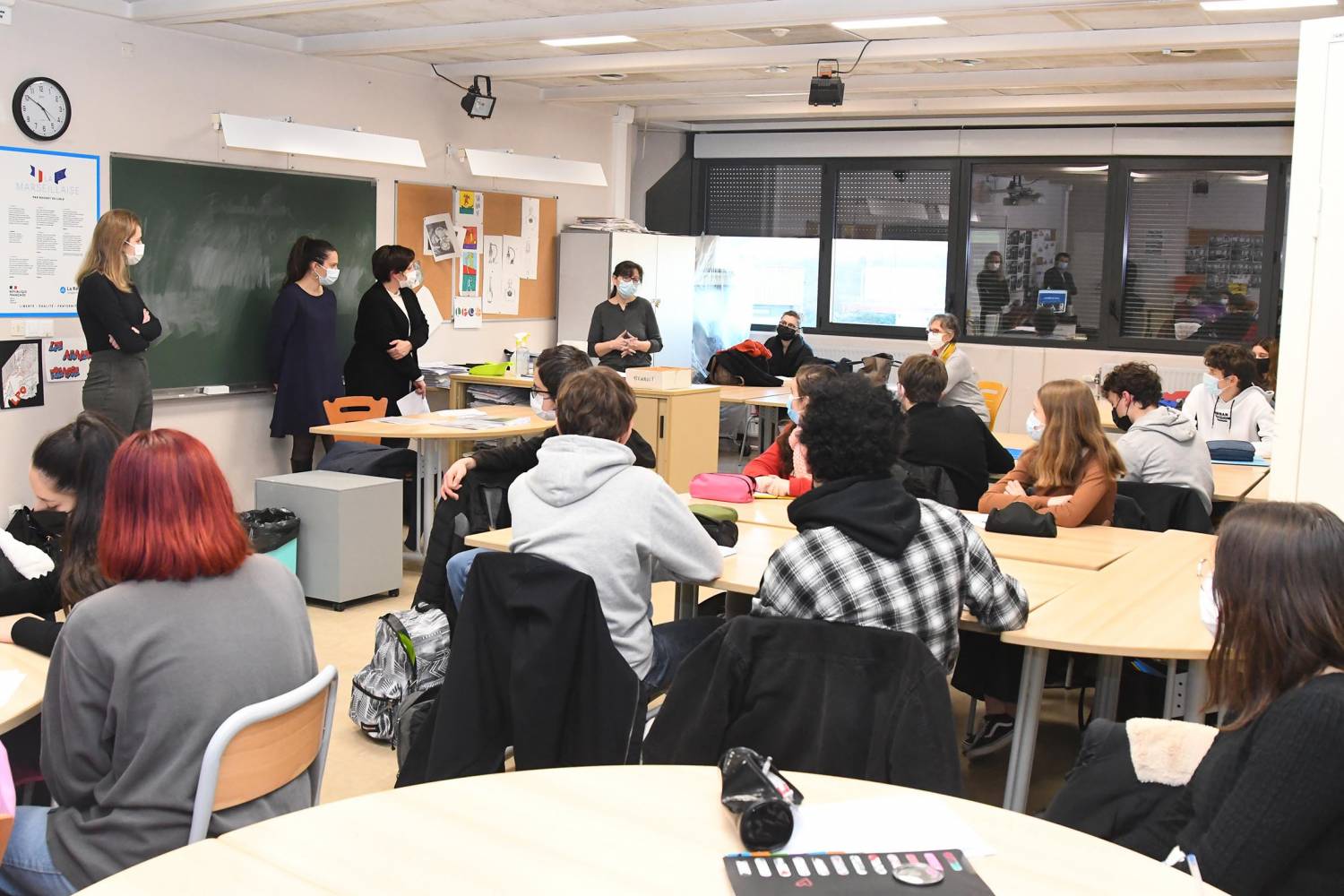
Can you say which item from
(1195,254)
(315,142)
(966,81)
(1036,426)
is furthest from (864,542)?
(1195,254)

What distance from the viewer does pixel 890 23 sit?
21.7 feet

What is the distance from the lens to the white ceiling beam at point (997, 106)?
8.57 meters

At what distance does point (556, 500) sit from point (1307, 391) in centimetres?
204

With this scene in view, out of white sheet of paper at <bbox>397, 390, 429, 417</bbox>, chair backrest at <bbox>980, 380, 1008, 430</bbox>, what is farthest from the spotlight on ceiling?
white sheet of paper at <bbox>397, 390, 429, 417</bbox>

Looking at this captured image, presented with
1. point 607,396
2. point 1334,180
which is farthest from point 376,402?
point 1334,180

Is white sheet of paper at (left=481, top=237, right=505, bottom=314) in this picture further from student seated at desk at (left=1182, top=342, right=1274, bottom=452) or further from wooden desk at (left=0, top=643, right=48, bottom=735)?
wooden desk at (left=0, top=643, right=48, bottom=735)

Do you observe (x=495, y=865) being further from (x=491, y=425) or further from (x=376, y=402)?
(x=376, y=402)

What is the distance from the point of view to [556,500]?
3104mm

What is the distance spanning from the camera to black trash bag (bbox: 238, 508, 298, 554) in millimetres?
5332

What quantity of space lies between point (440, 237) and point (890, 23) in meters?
3.44

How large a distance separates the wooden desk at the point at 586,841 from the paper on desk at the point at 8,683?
91 cm

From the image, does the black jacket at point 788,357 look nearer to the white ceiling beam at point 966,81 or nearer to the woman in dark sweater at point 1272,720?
the white ceiling beam at point 966,81

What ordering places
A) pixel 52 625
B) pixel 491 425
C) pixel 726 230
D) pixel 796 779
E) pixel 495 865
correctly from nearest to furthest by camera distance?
pixel 495 865, pixel 796 779, pixel 52 625, pixel 491 425, pixel 726 230

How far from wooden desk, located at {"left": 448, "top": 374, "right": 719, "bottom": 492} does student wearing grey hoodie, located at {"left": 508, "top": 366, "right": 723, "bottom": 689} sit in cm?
402
